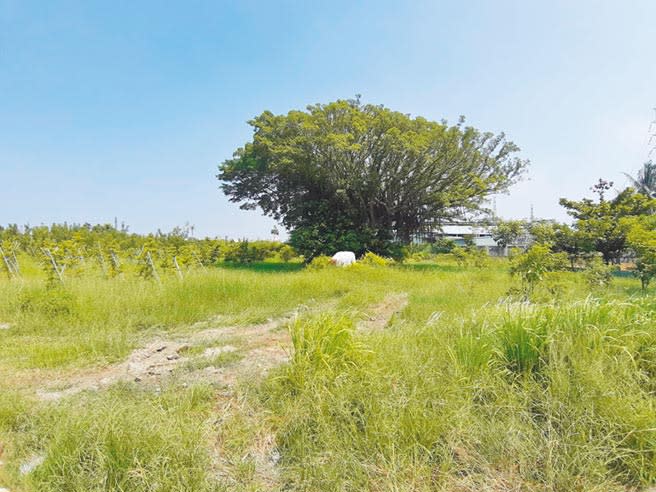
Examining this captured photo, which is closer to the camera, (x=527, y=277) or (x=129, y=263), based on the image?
(x=527, y=277)

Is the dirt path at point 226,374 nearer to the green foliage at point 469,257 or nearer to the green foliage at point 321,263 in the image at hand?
the green foliage at point 321,263

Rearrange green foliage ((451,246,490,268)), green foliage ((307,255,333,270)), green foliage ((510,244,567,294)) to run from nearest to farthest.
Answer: green foliage ((510,244,567,294))
green foliage ((307,255,333,270))
green foliage ((451,246,490,268))

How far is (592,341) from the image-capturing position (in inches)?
101

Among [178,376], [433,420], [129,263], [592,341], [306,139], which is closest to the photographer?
[433,420]

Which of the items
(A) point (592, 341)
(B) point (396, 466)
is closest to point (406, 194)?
(A) point (592, 341)

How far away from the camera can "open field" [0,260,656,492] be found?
5.81 ft

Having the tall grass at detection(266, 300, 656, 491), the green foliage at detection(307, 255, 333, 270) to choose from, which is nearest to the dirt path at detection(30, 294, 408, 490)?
the tall grass at detection(266, 300, 656, 491)

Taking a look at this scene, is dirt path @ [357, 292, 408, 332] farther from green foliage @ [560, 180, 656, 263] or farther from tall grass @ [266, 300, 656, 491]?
green foliage @ [560, 180, 656, 263]

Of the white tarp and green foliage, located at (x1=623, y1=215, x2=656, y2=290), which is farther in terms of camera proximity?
the white tarp

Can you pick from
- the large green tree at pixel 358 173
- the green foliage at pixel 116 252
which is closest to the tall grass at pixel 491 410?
the green foliage at pixel 116 252

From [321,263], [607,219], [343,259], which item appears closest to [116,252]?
[321,263]

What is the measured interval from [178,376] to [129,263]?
33.9 ft

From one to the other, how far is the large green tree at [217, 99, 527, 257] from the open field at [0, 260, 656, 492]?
1068 cm

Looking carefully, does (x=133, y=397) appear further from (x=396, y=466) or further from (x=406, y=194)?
(x=406, y=194)
